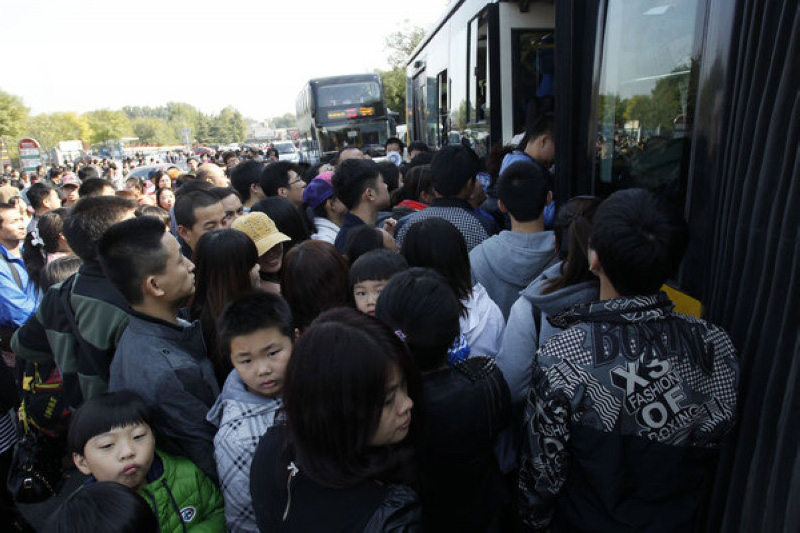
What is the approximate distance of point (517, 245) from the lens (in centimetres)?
273

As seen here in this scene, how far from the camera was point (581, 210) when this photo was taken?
219 centimetres

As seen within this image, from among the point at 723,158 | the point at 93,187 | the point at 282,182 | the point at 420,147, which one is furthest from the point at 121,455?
the point at 420,147

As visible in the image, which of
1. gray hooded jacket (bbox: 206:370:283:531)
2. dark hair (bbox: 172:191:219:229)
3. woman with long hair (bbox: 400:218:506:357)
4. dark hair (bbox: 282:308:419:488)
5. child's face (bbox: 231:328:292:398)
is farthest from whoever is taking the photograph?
dark hair (bbox: 172:191:219:229)

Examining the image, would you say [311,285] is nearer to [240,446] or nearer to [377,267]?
[377,267]

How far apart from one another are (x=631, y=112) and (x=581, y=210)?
0.80 metres

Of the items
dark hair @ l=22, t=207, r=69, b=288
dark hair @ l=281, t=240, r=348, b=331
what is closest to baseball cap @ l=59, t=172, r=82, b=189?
dark hair @ l=22, t=207, r=69, b=288

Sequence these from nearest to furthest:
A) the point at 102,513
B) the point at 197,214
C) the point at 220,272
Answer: the point at 102,513 < the point at 220,272 < the point at 197,214

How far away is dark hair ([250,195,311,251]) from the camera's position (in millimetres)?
3596

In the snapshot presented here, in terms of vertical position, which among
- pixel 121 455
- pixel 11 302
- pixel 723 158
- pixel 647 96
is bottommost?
pixel 11 302

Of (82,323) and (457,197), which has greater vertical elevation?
(457,197)

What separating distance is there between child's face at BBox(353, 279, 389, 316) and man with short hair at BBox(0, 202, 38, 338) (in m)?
3.16

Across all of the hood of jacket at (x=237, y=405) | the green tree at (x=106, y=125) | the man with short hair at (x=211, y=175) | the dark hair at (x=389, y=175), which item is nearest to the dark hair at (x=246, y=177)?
the man with short hair at (x=211, y=175)

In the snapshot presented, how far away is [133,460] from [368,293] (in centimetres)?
105

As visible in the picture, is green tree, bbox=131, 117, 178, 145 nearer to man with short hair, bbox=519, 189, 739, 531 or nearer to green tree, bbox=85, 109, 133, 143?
green tree, bbox=85, 109, 133, 143
